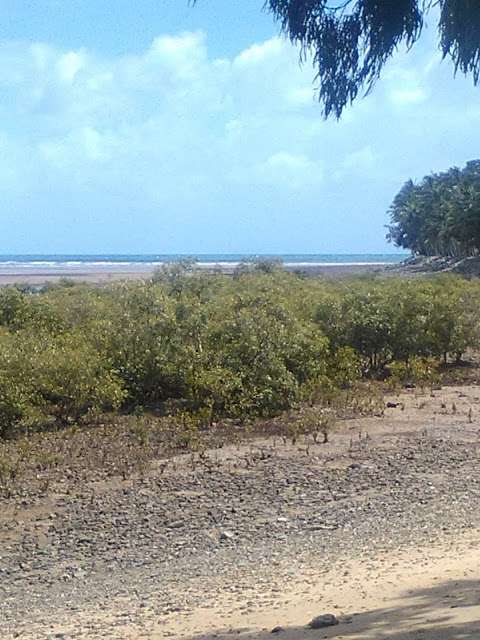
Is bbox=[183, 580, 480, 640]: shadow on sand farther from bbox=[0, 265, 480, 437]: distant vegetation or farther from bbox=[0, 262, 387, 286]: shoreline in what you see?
bbox=[0, 262, 387, 286]: shoreline

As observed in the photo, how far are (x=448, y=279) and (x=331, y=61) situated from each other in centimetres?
2520

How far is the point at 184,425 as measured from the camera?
16.3m

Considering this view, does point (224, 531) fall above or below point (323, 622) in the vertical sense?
below

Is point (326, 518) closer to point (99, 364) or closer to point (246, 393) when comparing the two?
point (246, 393)

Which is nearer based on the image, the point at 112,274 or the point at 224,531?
the point at 224,531

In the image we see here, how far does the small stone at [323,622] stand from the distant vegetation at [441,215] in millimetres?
A: 57569

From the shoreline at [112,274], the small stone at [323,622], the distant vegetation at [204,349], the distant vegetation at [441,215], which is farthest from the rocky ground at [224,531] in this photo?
the distant vegetation at [441,215]

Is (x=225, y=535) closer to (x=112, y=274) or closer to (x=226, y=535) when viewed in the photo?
(x=226, y=535)

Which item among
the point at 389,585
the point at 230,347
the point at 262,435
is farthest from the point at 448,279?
the point at 389,585

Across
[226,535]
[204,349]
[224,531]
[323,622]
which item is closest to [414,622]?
[323,622]

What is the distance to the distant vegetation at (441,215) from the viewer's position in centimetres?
6475

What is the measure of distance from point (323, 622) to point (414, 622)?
2.18ft

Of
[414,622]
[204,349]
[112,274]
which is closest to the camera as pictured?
[414,622]

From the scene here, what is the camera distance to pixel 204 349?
1866 cm
